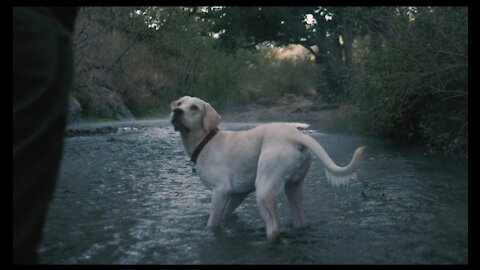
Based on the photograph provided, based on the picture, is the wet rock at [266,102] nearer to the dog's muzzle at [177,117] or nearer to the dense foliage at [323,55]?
the dense foliage at [323,55]

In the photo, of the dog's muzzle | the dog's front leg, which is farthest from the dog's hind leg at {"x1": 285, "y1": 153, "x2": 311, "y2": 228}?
the dog's muzzle

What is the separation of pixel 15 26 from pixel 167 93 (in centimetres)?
2326

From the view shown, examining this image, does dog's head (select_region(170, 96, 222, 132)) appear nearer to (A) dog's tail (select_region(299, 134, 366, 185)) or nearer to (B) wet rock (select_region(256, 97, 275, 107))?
(A) dog's tail (select_region(299, 134, 366, 185))

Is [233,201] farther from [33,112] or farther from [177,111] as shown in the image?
[33,112]

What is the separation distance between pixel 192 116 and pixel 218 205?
115cm

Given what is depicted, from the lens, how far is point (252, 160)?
5.45m

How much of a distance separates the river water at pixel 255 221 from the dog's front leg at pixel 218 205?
0.14m

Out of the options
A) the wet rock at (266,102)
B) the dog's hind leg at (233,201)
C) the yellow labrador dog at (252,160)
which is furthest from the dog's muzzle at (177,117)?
the wet rock at (266,102)

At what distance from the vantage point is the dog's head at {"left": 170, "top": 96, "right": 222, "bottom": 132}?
18.9 ft

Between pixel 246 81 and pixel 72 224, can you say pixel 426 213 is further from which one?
pixel 246 81

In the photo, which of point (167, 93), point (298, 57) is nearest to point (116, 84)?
point (167, 93)

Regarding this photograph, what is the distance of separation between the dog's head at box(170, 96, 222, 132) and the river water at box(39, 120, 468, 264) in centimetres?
123

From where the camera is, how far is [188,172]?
32.7 feet

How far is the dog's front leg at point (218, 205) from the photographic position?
5.51 m
